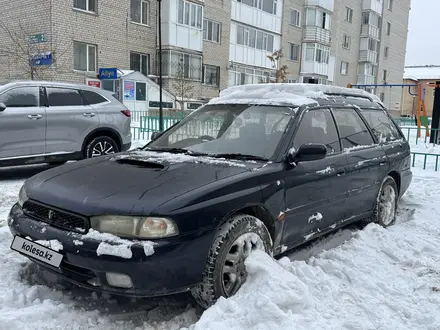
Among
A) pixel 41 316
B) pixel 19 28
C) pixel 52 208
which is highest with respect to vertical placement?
pixel 19 28

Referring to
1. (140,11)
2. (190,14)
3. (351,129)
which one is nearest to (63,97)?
(351,129)

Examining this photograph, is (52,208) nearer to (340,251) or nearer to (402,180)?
(340,251)

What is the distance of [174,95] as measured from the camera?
23969mm

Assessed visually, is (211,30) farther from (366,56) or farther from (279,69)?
(366,56)

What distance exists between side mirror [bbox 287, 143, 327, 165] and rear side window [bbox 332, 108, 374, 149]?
948 mm

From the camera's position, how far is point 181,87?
78.2 ft

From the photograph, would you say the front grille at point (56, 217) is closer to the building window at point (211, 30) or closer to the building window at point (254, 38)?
the building window at point (211, 30)

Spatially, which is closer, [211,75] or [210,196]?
[210,196]

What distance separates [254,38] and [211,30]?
14.6 feet

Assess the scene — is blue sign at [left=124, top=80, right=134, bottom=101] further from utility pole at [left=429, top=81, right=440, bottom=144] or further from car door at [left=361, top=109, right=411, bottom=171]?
car door at [left=361, top=109, right=411, bottom=171]

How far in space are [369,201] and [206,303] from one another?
269 centimetres

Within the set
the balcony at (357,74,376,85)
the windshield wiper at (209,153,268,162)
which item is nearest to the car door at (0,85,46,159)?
the windshield wiper at (209,153,268,162)

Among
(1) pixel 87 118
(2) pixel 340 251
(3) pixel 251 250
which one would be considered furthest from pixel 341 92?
(1) pixel 87 118

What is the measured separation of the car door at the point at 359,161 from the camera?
14.6ft
